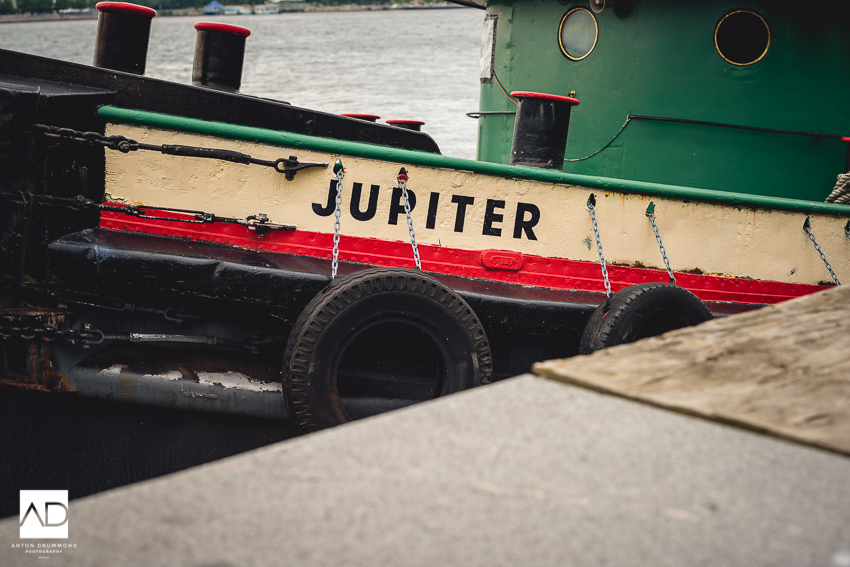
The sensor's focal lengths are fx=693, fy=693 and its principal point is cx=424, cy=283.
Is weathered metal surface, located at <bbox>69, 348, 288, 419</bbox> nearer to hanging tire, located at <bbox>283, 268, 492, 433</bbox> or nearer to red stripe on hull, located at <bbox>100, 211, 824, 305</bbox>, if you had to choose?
hanging tire, located at <bbox>283, 268, 492, 433</bbox>

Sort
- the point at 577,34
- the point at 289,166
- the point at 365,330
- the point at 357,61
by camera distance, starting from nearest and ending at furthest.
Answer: the point at 365,330, the point at 289,166, the point at 577,34, the point at 357,61

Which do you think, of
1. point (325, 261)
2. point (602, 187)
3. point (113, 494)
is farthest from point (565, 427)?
point (602, 187)

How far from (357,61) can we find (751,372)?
35.6 metres

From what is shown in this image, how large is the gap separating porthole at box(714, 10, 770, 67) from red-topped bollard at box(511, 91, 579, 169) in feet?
5.25

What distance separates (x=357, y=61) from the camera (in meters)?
35.4

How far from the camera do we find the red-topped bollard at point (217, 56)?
3973 millimetres

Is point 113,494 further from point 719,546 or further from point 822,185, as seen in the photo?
point 822,185

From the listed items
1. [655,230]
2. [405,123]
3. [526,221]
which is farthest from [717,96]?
[405,123]

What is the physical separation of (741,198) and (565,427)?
104 inches

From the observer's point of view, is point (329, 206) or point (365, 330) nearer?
point (365, 330)

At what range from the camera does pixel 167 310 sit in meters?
3.35

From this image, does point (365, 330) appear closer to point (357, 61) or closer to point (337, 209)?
point (337, 209)

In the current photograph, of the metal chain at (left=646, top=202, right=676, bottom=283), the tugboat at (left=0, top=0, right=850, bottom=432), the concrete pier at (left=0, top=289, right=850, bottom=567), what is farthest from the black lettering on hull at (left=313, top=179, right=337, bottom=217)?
A: the metal chain at (left=646, top=202, right=676, bottom=283)

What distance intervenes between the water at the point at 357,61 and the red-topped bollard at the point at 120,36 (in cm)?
1482
